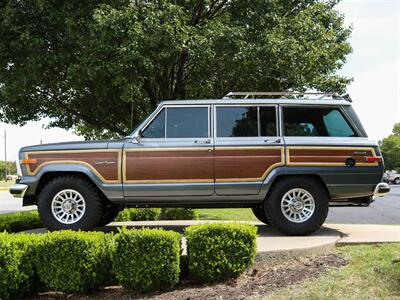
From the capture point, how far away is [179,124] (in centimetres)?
Result: 756

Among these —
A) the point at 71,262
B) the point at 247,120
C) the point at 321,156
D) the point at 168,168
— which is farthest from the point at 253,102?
the point at 71,262

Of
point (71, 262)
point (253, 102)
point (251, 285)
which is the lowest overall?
point (251, 285)

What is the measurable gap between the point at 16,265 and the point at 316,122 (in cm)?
486

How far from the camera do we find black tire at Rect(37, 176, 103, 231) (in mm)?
7336

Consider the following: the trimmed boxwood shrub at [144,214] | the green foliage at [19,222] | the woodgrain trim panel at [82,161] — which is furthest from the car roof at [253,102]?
the trimmed boxwood shrub at [144,214]

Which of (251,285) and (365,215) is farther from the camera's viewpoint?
(365,215)

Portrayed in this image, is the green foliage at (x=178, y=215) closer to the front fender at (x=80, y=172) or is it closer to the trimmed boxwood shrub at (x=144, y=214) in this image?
the trimmed boxwood shrub at (x=144, y=214)

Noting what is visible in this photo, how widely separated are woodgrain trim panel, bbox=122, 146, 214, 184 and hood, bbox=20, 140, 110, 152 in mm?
398

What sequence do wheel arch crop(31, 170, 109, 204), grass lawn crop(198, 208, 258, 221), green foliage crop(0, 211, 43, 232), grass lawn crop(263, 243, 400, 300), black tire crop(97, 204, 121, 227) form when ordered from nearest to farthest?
grass lawn crop(263, 243, 400, 300) → wheel arch crop(31, 170, 109, 204) → black tire crop(97, 204, 121, 227) → green foliage crop(0, 211, 43, 232) → grass lawn crop(198, 208, 258, 221)

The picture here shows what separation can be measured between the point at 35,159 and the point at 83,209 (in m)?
1.08

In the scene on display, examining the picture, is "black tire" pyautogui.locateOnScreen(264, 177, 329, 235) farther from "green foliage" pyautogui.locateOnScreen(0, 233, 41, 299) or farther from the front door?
"green foliage" pyautogui.locateOnScreen(0, 233, 41, 299)

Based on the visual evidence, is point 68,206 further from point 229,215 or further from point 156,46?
point 229,215

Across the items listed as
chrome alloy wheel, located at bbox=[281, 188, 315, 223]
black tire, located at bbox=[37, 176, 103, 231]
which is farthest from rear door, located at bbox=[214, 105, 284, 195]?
black tire, located at bbox=[37, 176, 103, 231]

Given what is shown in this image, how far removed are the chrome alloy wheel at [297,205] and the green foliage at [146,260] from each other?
2416 millimetres
